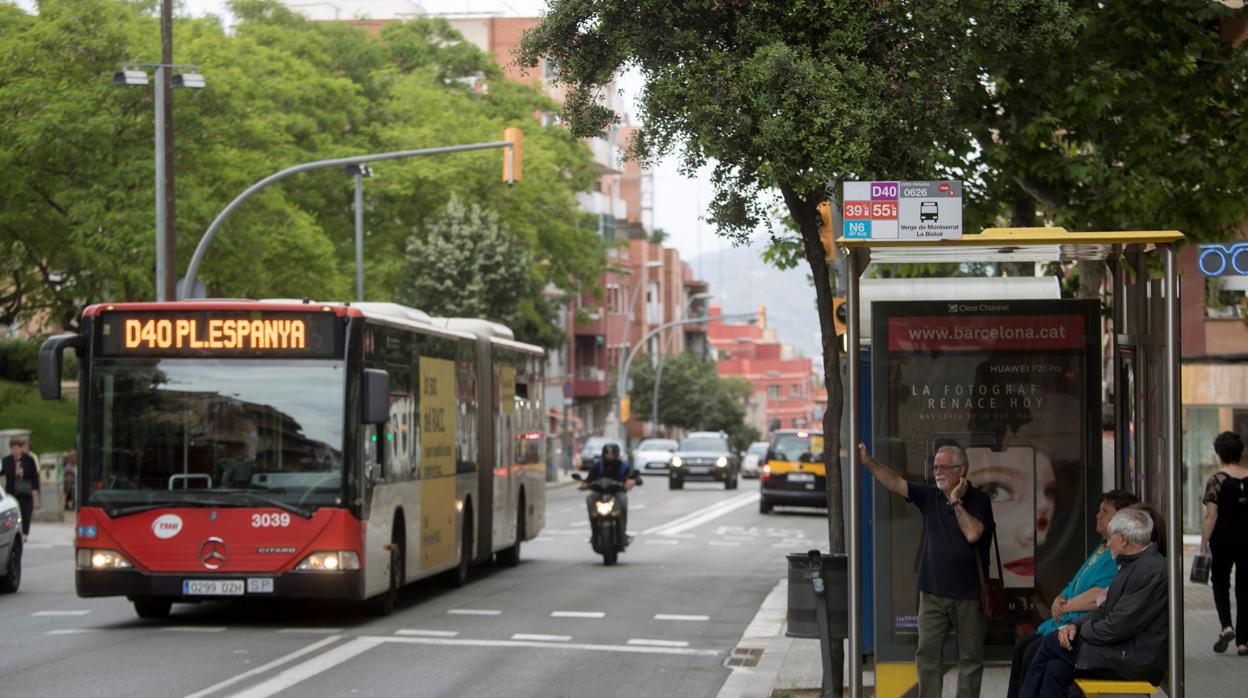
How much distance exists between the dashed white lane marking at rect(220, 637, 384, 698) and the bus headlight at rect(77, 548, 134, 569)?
2.17 metres

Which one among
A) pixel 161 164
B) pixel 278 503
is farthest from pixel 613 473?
pixel 161 164

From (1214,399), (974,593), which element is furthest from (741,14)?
(1214,399)

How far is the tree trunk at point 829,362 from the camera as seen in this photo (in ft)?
39.5

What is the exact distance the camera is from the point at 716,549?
1198 inches

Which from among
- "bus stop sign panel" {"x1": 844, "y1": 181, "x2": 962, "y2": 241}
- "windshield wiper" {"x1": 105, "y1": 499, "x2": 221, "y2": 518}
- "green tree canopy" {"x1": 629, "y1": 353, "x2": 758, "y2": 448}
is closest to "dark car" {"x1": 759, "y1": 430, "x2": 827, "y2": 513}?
"windshield wiper" {"x1": 105, "y1": 499, "x2": 221, "y2": 518}

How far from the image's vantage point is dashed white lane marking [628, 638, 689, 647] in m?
16.1

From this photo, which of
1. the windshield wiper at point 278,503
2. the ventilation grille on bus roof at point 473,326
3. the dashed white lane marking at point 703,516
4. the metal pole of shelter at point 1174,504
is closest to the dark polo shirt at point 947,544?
the metal pole of shelter at point 1174,504

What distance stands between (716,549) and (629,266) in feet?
271

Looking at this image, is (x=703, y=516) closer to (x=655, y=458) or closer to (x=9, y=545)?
(x=9, y=545)

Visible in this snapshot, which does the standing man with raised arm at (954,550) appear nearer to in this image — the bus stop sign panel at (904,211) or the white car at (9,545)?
the bus stop sign panel at (904,211)

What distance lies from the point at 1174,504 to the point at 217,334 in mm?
9617

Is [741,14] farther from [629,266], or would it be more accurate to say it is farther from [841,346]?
[629,266]

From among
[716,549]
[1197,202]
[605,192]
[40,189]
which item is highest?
[605,192]

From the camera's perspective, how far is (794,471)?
1614 inches
